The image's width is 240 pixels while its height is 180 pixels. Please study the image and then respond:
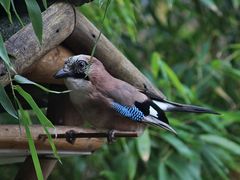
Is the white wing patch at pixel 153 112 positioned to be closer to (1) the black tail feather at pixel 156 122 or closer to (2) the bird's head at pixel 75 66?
(1) the black tail feather at pixel 156 122

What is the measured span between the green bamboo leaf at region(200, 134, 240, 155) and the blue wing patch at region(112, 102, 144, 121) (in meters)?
1.34

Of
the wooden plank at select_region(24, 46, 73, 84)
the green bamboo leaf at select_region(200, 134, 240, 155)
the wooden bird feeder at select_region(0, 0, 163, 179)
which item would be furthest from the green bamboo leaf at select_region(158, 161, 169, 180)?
the wooden plank at select_region(24, 46, 73, 84)

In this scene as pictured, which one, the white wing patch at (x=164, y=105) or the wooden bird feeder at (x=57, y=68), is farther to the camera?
the white wing patch at (x=164, y=105)

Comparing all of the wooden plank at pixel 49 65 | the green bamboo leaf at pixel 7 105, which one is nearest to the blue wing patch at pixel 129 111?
the wooden plank at pixel 49 65

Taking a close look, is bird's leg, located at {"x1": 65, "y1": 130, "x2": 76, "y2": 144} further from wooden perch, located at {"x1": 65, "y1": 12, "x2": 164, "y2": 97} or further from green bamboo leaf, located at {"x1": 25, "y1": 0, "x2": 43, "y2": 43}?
green bamboo leaf, located at {"x1": 25, "y1": 0, "x2": 43, "y2": 43}

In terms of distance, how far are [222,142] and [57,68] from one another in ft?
4.86

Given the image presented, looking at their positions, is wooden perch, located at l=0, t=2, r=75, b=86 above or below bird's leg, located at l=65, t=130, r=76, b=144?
above

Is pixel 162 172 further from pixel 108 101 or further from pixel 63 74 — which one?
pixel 63 74

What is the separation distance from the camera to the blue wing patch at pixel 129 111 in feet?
7.27

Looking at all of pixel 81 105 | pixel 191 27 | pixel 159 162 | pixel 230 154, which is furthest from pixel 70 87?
pixel 191 27

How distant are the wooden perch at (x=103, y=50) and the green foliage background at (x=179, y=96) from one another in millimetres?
504

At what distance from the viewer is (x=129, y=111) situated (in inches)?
87.7

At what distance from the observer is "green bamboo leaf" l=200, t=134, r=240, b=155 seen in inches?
137

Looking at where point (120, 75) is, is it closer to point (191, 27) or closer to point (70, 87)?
point (70, 87)
